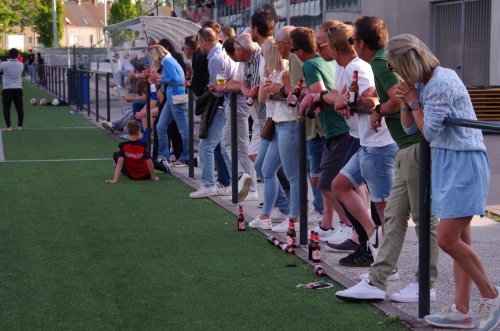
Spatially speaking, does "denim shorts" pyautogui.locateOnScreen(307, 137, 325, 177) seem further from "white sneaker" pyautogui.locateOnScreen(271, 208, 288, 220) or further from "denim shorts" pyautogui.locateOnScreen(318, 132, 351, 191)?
"white sneaker" pyautogui.locateOnScreen(271, 208, 288, 220)

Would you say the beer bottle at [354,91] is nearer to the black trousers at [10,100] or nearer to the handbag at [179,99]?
the handbag at [179,99]

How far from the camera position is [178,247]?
316 inches

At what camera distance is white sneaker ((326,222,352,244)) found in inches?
310

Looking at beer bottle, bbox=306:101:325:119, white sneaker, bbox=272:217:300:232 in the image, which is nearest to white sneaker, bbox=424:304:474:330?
beer bottle, bbox=306:101:325:119

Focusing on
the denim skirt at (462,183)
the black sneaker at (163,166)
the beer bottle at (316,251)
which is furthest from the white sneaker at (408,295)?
the black sneaker at (163,166)

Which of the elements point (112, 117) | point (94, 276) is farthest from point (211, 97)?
point (112, 117)

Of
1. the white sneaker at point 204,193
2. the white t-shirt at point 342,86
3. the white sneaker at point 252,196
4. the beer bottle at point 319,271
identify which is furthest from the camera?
the white sneaker at point 204,193

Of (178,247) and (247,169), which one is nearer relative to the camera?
(178,247)

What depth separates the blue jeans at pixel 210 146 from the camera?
36.0ft

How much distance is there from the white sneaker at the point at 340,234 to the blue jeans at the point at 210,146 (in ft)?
10.6

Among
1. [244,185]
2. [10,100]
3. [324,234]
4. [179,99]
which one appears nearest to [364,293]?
[324,234]

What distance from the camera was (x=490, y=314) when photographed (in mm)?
5156

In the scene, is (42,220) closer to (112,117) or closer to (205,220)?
(205,220)

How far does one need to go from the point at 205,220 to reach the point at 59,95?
94.7 ft
